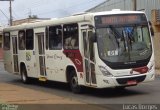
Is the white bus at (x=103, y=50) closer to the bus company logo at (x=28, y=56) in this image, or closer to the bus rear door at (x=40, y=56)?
the bus rear door at (x=40, y=56)

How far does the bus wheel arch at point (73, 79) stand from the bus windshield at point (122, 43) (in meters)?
2.19

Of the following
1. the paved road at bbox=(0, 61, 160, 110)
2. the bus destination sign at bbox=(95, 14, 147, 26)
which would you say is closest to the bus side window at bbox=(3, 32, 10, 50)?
the paved road at bbox=(0, 61, 160, 110)

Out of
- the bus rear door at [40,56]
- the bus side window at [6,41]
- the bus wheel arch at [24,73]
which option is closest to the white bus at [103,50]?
the bus rear door at [40,56]

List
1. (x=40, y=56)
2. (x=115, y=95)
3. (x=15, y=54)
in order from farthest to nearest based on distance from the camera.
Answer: (x=15, y=54)
(x=40, y=56)
(x=115, y=95)

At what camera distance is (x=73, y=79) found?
18.9 meters

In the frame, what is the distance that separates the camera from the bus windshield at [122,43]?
55.4 ft

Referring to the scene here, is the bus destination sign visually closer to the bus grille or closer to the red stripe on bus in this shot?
the red stripe on bus

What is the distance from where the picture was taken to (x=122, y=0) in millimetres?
43406

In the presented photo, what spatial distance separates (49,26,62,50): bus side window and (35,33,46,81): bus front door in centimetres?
102

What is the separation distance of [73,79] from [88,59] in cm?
164

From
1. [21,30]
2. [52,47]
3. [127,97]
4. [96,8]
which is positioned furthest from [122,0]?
[127,97]

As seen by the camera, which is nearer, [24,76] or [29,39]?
[29,39]

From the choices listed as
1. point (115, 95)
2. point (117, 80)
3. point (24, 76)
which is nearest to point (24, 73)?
point (24, 76)

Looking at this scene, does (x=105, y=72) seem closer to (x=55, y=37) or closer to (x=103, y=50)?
(x=103, y=50)
